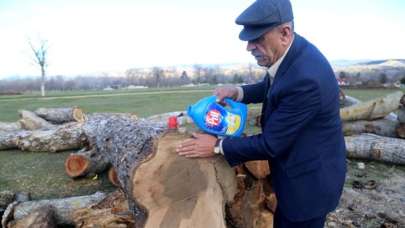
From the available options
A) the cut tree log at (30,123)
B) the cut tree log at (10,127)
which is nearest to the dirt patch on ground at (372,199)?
the cut tree log at (30,123)

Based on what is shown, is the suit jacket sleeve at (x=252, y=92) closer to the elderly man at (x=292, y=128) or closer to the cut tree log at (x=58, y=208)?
the elderly man at (x=292, y=128)

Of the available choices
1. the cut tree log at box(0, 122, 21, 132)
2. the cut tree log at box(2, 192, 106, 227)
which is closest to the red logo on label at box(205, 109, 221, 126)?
the cut tree log at box(2, 192, 106, 227)

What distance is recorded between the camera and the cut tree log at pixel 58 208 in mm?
3465

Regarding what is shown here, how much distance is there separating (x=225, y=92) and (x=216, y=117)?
1.09ft

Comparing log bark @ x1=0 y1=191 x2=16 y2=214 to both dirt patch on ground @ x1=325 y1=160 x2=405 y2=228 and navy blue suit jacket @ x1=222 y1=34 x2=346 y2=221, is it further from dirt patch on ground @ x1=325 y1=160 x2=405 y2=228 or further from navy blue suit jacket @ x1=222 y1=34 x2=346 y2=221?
dirt patch on ground @ x1=325 y1=160 x2=405 y2=228

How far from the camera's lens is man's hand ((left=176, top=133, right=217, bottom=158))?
212 cm

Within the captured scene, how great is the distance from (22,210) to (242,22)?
285cm

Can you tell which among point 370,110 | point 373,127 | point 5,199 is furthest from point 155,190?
point 370,110

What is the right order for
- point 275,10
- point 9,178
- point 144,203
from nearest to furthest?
1. point 275,10
2. point 144,203
3. point 9,178

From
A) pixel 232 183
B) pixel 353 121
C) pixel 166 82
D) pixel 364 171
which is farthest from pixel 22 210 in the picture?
pixel 166 82

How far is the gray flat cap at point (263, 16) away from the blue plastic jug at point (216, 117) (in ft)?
1.60

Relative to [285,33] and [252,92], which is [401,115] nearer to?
[252,92]

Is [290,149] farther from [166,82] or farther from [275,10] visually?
[166,82]

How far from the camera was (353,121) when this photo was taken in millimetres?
7125
